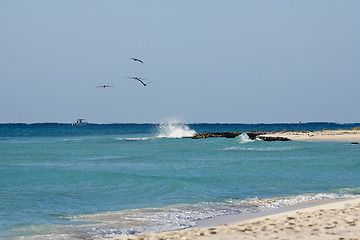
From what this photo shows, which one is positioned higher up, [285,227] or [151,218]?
[285,227]

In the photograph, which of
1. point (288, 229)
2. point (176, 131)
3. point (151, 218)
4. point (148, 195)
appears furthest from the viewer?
point (176, 131)

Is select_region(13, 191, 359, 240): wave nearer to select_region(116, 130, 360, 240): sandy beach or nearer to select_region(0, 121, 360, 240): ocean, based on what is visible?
select_region(0, 121, 360, 240): ocean

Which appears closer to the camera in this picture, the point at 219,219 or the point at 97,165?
the point at 219,219

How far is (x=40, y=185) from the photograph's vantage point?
22562mm

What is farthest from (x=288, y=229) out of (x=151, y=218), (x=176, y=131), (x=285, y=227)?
(x=176, y=131)

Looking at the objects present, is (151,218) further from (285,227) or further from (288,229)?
(288,229)

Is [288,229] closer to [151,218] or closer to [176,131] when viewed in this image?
[151,218]

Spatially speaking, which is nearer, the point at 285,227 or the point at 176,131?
the point at 285,227

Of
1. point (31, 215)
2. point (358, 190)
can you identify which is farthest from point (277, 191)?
point (31, 215)

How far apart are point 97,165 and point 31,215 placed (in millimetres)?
18164

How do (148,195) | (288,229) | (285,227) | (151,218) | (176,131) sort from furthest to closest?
(176,131)
(148,195)
(151,218)
(285,227)
(288,229)

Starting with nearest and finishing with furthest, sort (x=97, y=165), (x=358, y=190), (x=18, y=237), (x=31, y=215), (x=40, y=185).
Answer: (x=18, y=237)
(x=31, y=215)
(x=358, y=190)
(x=40, y=185)
(x=97, y=165)

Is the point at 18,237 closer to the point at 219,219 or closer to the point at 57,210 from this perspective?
the point at 57,210

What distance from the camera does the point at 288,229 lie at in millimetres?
11359
